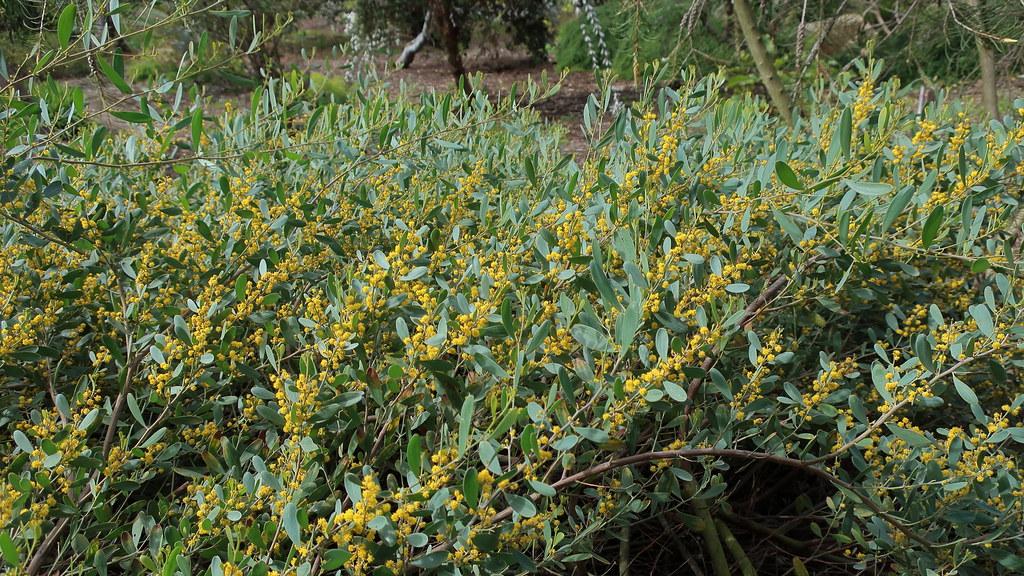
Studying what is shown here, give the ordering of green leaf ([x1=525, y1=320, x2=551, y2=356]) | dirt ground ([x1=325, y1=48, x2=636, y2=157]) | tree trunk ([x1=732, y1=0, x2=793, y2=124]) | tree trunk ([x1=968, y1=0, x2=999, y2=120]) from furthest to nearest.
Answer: dirt ground ([x1=325, y1=48, x2=636, y2=157]) < tree trunk ([x1=968, y1=0, x2=999, y2=120]) < tree trunk ([x1=732, y1=0, x2=793, y2=124]) < green leaf ([x1=525, y1=320, x2=551, y2=356])

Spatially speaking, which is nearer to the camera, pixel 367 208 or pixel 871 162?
pixel 871 162

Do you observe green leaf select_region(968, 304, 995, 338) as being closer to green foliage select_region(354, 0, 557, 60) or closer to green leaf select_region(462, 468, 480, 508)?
green leaf select_region(462, 468, 480, 508)

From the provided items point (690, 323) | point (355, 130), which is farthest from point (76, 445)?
point (355, 130)

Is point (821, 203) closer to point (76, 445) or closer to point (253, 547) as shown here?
point (253, 547)

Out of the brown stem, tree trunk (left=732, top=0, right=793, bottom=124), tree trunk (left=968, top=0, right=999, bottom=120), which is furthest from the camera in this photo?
tree trunk (left=968, top=0, right=999, bottom=120)

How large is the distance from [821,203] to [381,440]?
36.4 inches

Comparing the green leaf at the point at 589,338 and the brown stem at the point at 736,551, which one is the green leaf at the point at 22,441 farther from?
the brown stem at the point at 736,551

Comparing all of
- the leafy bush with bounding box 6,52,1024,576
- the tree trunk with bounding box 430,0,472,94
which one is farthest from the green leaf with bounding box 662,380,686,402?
the tree trunk with bounding box 430,0,472,94

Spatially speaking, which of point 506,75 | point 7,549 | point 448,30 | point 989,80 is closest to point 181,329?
point 7,549

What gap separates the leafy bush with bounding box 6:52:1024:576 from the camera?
44.8 inches

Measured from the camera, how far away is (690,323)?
4.23 feet

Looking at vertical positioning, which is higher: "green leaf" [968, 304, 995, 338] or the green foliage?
the green foliage

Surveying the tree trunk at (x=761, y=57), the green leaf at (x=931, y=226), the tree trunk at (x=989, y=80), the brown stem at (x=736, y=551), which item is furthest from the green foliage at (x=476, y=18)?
the green leaf at (x=931, y=226)

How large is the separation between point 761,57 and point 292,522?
3.07 metres
